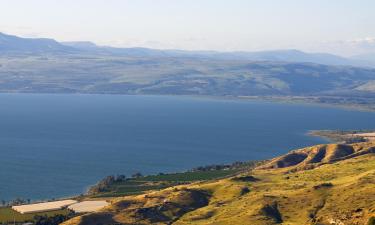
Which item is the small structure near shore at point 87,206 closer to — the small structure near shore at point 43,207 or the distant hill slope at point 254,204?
the small structure near shore at point 43,207

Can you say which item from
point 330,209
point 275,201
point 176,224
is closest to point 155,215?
point 176,224

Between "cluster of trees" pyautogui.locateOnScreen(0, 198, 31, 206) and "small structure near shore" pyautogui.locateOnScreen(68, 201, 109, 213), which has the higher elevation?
"small structure near shore" pyautogui.locateOnScreen(68, 201, 109, 213)

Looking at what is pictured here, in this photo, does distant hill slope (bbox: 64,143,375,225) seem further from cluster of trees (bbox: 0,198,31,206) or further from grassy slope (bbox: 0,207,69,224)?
cluster of trees (bbox: 0,198,31,206)

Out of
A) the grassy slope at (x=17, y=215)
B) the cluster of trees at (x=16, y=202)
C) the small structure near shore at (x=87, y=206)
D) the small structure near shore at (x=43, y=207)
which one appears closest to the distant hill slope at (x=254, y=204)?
the small structure near shore at (x=87, y=206)

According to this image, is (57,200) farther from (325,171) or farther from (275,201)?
(325,171)

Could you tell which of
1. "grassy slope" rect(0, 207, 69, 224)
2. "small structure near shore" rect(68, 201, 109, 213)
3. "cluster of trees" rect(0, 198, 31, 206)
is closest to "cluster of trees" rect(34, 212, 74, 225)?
"grassy slope" rect(0, 207, 69, 224)

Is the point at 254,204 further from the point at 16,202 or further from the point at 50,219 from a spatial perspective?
the point at 16,202
